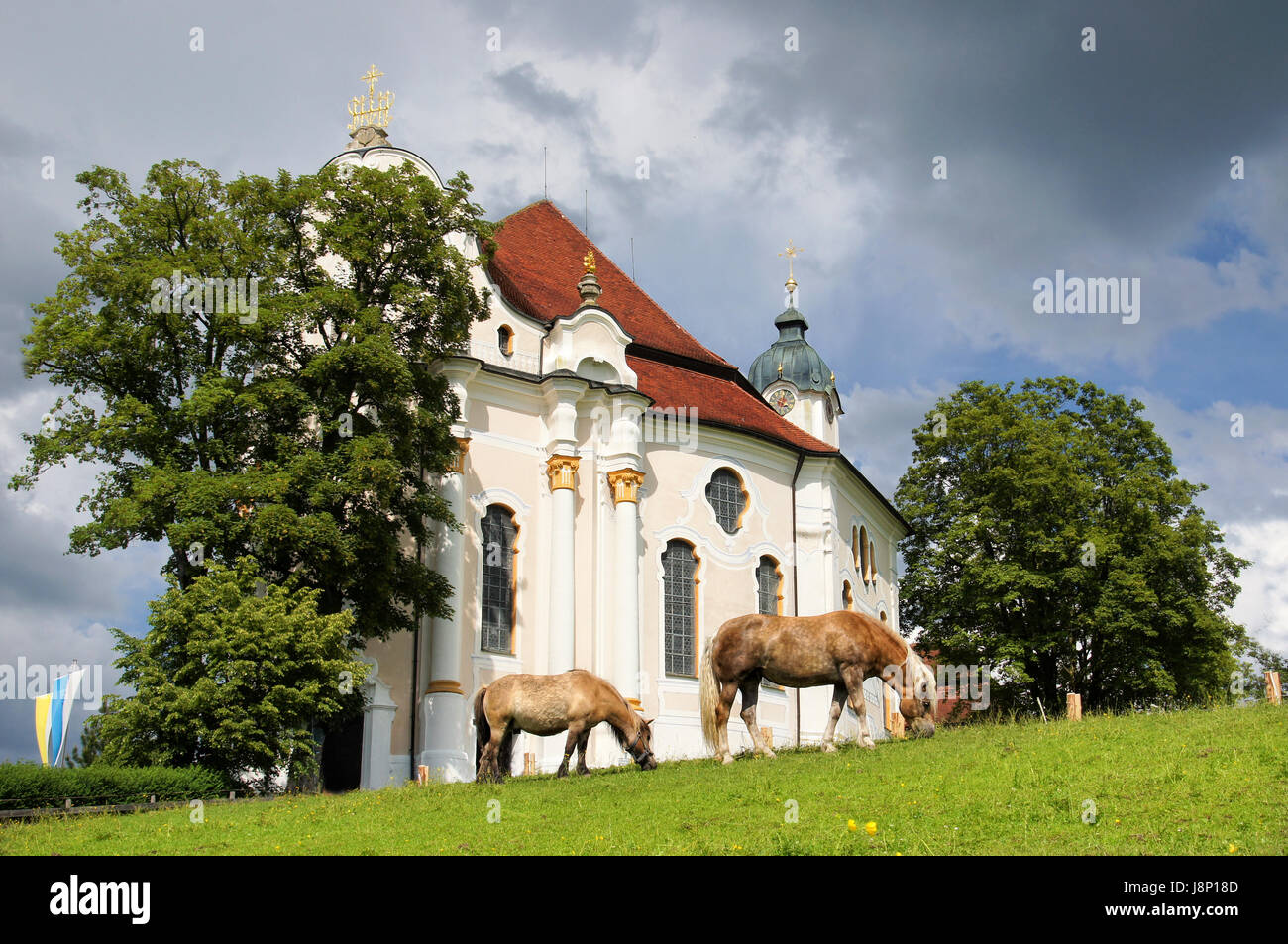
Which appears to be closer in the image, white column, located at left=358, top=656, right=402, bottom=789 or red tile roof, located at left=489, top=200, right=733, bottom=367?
white column, located at left=358, top=656, right=402, bottom=789

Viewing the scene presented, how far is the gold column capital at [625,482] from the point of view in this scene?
30.9 metres

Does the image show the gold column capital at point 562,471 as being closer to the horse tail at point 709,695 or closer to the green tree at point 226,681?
the green tree at point 226,681

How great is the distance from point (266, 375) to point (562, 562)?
8.51 meters

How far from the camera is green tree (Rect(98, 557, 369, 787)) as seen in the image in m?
20.7

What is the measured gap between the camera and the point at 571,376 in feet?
99.5

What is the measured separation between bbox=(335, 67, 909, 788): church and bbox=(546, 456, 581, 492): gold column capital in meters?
0.05

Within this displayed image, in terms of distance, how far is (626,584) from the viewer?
30250 mm

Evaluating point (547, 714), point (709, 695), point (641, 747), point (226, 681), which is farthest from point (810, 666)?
point (226, 681)

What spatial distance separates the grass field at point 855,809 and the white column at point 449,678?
7.36 metres

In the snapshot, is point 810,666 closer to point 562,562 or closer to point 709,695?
point 709,695

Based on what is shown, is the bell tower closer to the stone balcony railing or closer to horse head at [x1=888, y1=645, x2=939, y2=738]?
the stone balcony railing

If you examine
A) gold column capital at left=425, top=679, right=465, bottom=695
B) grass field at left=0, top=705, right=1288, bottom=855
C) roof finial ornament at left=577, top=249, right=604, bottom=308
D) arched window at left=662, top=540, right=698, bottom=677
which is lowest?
grass field at left=0, top=705, right=1288, bottom=855

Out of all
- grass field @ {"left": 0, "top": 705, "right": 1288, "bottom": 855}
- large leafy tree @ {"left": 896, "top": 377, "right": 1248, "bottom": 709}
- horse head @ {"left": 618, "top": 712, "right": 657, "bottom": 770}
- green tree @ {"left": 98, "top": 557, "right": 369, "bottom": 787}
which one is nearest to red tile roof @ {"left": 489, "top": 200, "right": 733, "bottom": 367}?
large leafy tree @ {"left": 896, "top": 377, "right": 1248, "bottom": 709}

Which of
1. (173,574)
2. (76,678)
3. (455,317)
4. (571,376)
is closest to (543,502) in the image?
(571,376)
